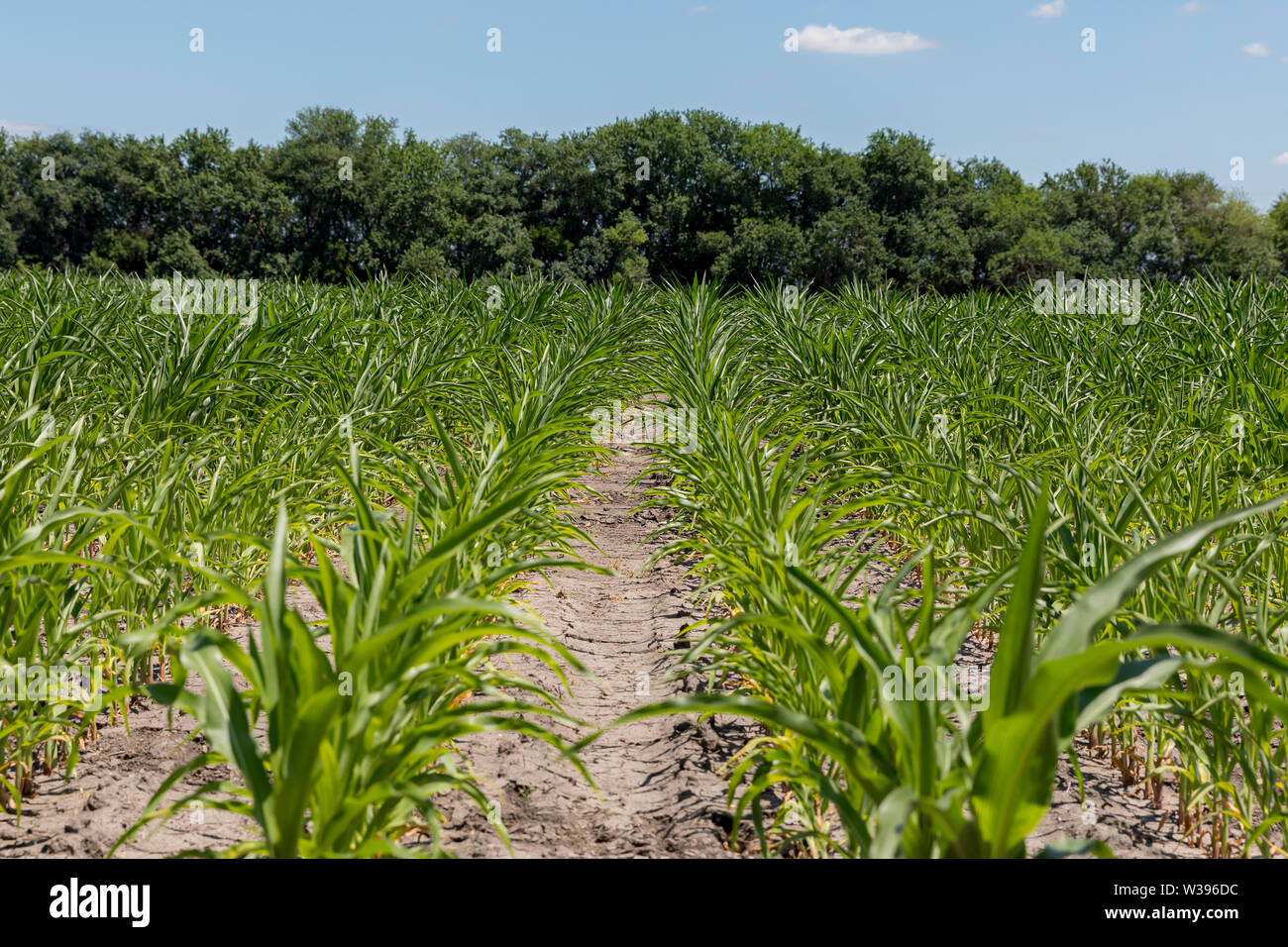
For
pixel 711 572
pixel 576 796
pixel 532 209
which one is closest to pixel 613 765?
pixel 576 796

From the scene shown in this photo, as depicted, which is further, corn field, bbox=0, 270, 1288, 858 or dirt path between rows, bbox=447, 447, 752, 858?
dirt path between rows, bbox=447, 447, 752, 858

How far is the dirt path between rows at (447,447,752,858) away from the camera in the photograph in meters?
2.04

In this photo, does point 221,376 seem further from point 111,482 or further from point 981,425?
point 981,425

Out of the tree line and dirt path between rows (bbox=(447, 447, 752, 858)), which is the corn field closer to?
dirt path between rows (bbox=(447, 447, 752, 858))

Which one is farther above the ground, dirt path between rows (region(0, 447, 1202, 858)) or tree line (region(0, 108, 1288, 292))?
tree line (region(0, 108, 1288, 292))

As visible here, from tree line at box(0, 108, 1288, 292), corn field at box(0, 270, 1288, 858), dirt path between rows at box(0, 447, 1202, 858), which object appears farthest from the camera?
tree line at box(0, 108, 1288, 292)

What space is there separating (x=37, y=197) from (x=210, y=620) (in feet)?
146

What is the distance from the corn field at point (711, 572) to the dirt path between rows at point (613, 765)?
8 centimetres

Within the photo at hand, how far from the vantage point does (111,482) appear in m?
3.33

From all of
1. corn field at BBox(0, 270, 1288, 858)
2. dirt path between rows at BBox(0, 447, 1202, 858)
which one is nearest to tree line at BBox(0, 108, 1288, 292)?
corn field at BBox(0, 270, 1288, 858)

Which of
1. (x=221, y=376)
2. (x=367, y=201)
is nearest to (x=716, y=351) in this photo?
(x=221, y=376)

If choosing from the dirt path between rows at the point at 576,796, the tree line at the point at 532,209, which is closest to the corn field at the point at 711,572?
the dirt path between rows at the point at 576,796

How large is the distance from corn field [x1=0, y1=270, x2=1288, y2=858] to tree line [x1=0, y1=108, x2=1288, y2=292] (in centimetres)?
3013

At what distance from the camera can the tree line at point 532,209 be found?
119 ft
